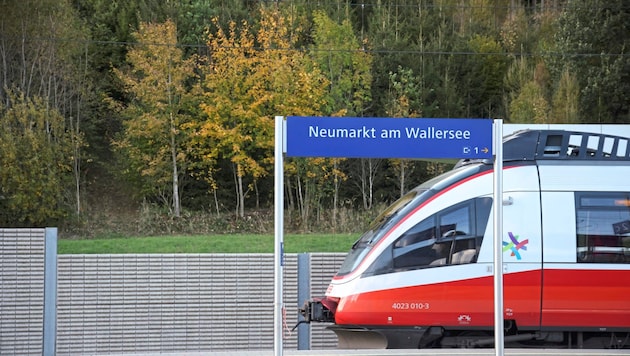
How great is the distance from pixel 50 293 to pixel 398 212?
564 cm

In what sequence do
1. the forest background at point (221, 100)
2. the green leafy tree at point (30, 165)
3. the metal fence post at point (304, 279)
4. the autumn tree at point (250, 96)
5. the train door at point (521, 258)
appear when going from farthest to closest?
the autumn tree at point (250, 96)
the forest background at point (221, 100)
the green leafy tree at point (30, 165)
the metal fence post at point (304, 279)
the train door at point (521, 258)

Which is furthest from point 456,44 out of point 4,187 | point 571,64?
point 4,187

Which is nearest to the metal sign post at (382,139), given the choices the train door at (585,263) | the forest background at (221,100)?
the train door at (585,263)

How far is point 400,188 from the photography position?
1490 inches

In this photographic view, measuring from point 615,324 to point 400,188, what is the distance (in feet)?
82.8

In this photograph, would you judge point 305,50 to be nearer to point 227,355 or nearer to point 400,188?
point 400,188

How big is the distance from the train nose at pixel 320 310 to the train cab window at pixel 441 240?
72cm

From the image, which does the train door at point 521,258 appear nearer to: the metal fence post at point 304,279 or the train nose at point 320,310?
the train nose at point 320,310

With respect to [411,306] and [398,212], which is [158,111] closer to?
[398,212]

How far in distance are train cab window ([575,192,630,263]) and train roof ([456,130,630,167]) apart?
561 mm

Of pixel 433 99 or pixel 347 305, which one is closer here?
pixel 347 305

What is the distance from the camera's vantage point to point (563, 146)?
12984mm

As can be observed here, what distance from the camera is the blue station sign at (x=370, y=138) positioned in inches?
343

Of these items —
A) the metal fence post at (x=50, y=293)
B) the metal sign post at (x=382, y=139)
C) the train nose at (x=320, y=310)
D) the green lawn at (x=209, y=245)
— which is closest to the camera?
the metal sign post at (x=382, y=139)
